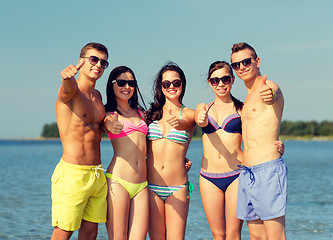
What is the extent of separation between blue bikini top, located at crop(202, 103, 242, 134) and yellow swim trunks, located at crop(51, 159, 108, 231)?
5.77 feet

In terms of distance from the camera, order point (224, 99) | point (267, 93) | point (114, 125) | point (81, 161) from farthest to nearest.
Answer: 1. point (224, 99)
2. point (81, 161)
3. point (114, 125)
4. point (267, 93)

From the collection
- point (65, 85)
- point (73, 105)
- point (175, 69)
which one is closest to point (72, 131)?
point (73, 105)

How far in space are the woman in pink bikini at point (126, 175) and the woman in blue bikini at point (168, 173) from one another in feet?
0.63

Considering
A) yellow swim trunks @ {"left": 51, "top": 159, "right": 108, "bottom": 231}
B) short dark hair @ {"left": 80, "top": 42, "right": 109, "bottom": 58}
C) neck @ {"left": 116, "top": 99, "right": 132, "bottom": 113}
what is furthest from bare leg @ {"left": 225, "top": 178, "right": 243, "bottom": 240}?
short dark hair @ {"left": 80, "top": 42, "right": 109, "bottom": 58}

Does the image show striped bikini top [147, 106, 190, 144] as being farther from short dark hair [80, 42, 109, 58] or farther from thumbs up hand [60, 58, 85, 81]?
thumbs up hand [60, 58, 85, 81]

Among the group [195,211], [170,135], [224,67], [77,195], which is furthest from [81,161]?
[195,211]

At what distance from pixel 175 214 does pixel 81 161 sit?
5.16ft

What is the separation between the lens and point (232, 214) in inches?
234

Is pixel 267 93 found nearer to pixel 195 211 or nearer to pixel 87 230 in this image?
pixel 87 230

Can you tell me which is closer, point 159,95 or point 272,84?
point 272,84

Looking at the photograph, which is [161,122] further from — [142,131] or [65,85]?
[65,85]

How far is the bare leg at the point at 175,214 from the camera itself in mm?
6027

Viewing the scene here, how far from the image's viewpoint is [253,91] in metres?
5.71

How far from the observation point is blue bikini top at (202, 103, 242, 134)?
6.09 meters
